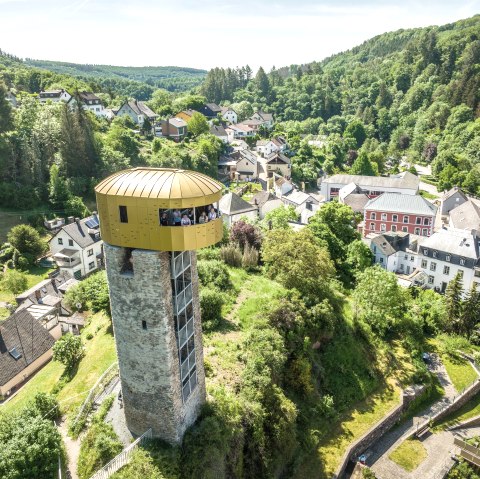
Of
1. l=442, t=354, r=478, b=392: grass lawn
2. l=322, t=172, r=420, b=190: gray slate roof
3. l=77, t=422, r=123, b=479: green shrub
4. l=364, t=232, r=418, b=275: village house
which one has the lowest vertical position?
l=442, t=354, r=478, b=392: grass lawn

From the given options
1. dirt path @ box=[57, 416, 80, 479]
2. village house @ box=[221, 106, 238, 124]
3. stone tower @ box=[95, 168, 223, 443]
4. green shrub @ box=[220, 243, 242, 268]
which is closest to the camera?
stone tower @ box=[95, 168, 223, 443]

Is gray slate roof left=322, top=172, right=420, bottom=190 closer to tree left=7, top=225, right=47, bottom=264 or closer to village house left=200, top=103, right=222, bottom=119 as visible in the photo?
tree left=7, top=225, right=47, bottom=264

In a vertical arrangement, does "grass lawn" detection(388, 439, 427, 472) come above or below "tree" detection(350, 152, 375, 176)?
below

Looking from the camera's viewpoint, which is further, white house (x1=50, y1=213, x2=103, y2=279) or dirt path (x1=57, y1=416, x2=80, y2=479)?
white house (x1=50, y1=213, x2=103, y2=279)

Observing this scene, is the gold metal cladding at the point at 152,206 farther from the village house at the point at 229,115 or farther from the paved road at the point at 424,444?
the village house at the point at 229,115

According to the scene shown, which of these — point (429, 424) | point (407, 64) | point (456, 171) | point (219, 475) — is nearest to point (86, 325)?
point (219, 475)

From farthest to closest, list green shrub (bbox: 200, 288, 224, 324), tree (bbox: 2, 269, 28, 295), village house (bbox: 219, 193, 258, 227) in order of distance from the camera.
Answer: village house (bbox: 219, 193, 258, 227) < tree (bbox: 2, 269, 28, 295) < green shrub (bbox: 200, 288, 224, 324)

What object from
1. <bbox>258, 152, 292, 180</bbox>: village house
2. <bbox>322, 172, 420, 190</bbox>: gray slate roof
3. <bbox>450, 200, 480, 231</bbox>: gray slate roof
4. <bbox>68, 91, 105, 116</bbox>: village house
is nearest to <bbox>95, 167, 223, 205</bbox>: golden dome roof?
<bbox>450, 200, 480, 231</bbox>: gray slate roof
